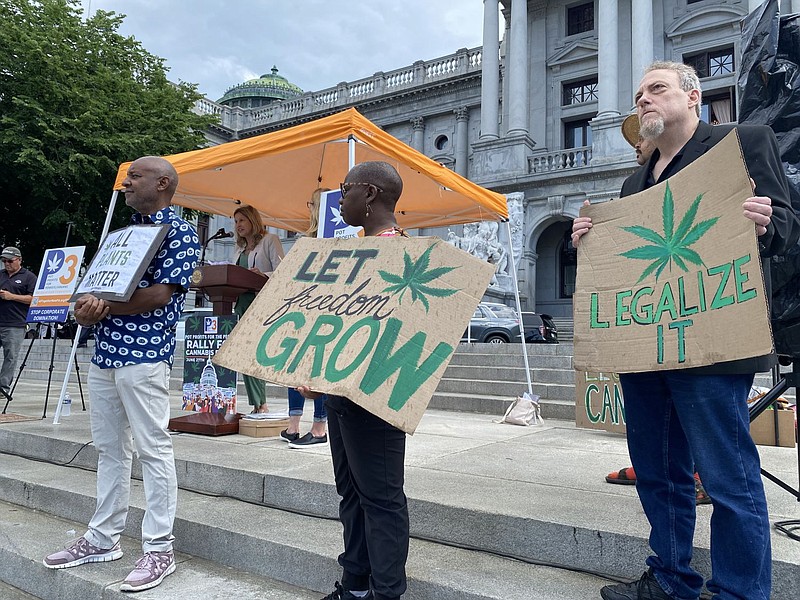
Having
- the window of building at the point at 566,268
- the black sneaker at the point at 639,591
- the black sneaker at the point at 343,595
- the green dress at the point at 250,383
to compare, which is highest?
the window of building at the point at 566,268

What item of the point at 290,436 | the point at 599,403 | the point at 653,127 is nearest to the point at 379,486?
the point at 653,127

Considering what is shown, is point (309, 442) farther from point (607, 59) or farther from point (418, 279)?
point (607, 59)

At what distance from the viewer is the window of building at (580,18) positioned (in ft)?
84.9

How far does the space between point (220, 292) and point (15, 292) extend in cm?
408

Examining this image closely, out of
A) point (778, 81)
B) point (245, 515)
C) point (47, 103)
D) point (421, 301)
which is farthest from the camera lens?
point (47, 103)

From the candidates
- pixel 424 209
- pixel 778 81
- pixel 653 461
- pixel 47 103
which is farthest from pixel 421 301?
pixel 47 103

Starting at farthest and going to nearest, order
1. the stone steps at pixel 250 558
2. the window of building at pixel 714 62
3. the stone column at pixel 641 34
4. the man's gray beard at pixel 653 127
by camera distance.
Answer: the window of building at pixel 714 62, the stone column at pixel 641 34, the stone steps at pixel 250 558, the man's gray beard at pixel 653 127

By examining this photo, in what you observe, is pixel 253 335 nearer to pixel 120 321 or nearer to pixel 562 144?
pixel 120 321

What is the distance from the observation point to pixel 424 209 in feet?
26.7

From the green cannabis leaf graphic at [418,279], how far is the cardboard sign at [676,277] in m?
0.60

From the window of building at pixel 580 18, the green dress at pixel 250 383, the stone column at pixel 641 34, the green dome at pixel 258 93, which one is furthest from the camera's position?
the green dome at pixel 258 93

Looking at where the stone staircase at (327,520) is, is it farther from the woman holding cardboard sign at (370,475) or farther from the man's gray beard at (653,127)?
the man's gray beard at (653,127)

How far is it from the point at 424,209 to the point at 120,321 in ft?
18.9

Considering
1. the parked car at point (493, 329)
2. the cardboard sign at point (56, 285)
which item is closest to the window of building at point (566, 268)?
the parked car at point (493, 329)
